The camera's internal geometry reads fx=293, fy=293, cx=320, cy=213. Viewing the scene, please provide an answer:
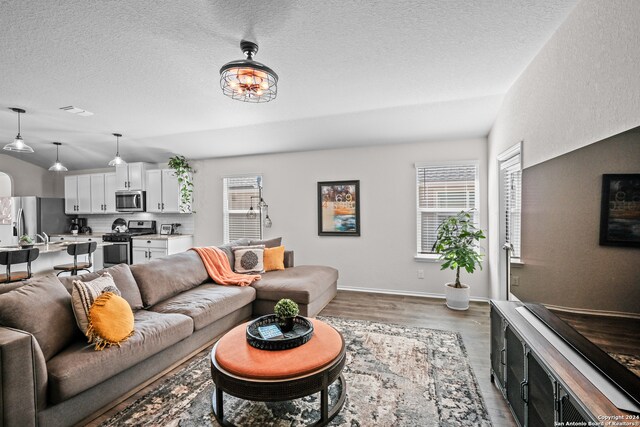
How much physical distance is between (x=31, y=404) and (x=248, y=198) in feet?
14.0

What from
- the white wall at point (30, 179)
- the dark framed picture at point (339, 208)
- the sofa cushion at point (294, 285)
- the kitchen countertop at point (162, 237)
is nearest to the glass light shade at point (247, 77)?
the sofa cushion at point (294, 285)

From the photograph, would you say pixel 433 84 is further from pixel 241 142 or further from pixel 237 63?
pixel 241 142

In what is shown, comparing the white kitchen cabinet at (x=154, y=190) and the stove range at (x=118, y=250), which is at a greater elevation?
the white kitchen cabinet at (x=154, y=190)

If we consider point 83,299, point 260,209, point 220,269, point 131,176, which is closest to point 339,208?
point 260,209

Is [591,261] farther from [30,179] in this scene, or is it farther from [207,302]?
[30,179]

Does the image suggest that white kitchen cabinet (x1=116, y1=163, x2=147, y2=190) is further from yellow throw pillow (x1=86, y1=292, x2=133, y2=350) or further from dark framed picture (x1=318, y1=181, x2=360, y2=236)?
yellow throw pillow (x1=86, y1=292, x2=133, y2=350)

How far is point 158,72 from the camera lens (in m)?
2.73

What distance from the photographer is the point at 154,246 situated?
5.57 meters

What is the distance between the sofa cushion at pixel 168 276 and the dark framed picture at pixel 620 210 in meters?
3.38

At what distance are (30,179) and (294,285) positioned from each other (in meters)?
7.15

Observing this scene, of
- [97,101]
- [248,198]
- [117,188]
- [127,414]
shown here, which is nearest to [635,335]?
[127,414]

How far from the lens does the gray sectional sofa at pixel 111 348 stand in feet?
5.27

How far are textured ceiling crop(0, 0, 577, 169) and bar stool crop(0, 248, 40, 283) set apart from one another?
5.79 ft

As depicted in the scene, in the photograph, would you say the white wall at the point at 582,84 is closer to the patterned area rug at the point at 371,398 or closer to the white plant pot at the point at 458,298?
the patterned area rug at the point at 371,398
